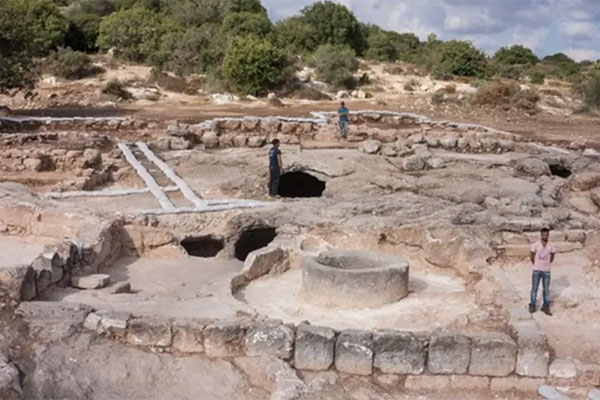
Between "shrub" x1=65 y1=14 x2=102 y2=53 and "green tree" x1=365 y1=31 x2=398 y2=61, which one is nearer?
"shrub" x1=65 y1=14 x2=102 y2=53

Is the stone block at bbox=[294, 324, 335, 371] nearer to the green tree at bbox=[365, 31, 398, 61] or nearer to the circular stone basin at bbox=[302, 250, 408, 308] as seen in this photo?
the circular stone basin at bbox=[302, 250, 408, 308]

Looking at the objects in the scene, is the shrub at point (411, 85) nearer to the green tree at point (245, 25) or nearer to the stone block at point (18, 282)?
the green tree at point (245, 25)

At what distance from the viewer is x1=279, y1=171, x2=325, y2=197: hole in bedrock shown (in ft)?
58.0

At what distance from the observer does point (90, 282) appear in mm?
9492

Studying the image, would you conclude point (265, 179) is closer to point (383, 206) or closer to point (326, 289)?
point (383, 206)

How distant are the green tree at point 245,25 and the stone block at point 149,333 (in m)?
31.1

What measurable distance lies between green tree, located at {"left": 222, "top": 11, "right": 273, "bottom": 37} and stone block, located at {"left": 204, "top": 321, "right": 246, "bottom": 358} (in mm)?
31240

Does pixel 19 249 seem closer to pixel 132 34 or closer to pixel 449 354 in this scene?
pixel 449 354

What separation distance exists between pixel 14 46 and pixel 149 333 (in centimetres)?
1734

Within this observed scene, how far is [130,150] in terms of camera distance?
1764cm

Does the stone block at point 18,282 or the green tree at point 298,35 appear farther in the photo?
the green tree at point 298,35

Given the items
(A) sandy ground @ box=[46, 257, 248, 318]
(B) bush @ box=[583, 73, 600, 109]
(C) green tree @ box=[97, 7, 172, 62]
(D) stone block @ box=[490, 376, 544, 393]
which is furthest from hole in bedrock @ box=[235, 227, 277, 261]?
(C) green tree @ box=[97, 7, 172, 62]

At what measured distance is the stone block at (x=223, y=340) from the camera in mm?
7715

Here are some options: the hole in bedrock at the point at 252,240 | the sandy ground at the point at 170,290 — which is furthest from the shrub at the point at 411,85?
the sandy ground at the point at 170,290
